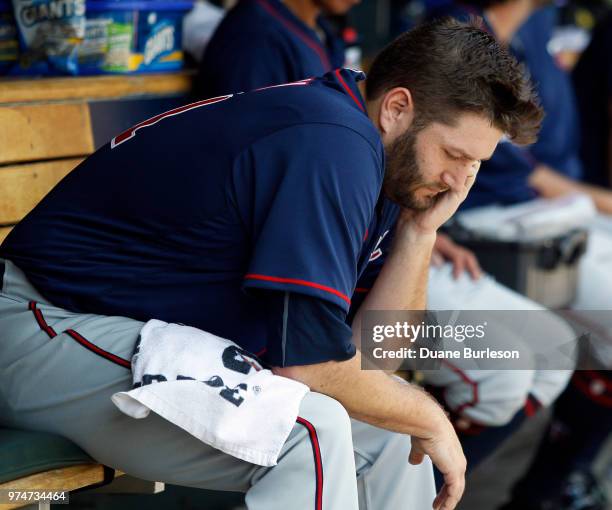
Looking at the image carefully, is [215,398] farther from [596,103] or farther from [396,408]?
[596,103]

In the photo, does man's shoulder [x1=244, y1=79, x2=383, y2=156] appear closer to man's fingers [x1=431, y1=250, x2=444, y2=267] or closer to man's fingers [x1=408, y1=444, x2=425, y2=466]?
man's fingers [x1=408, y1=444, x2=425, y2=466]

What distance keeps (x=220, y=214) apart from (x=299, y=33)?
3.69ft

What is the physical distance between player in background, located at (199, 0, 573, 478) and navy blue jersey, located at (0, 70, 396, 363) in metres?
0.72

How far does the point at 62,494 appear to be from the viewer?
1612 mm

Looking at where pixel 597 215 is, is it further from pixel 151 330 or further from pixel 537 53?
pixel 151 330

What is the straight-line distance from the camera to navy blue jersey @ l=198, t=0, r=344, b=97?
2.42 m

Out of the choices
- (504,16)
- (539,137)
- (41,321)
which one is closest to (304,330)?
(41,321)

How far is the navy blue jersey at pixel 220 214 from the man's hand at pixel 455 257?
1.00m

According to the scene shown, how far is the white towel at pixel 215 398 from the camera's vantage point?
146 centimetres

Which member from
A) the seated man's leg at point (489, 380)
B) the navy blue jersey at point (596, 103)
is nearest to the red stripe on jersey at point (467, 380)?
the seated man's leg at point (489, 380)

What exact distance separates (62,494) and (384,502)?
→ 0.58 meters

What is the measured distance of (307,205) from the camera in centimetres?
147

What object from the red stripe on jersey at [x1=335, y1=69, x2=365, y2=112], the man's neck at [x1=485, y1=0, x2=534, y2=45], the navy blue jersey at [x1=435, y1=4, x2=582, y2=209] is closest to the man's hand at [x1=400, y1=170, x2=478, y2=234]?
the red stripe on jersey at [x1=335, y1=69, x2=365, y2=112]

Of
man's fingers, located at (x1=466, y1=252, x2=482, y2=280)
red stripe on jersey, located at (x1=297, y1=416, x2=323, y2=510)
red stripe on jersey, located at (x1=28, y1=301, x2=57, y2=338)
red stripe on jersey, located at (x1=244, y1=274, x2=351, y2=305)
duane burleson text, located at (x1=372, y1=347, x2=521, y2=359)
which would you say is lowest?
duane burleson text, located at (x1=372, y1=347, x2=521, y2=359)
